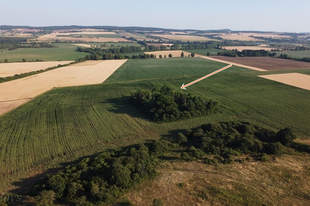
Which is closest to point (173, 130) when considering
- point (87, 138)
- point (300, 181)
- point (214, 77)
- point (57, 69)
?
point (87, 138)

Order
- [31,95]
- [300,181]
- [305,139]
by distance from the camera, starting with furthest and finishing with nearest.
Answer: [31,95], [305,139], [300,181]

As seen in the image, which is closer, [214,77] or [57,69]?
[214,77]

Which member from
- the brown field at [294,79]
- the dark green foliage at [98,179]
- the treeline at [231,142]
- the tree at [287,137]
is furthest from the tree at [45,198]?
the brown field at [294,79]

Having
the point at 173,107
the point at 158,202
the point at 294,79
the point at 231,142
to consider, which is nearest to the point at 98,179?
the point at 158,202

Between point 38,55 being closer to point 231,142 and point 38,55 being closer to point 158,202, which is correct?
point 231,142

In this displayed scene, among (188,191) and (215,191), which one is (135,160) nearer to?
(188,191)

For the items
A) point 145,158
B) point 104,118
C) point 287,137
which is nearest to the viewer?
point 145,158

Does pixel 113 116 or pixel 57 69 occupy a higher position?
pixel 57 69
